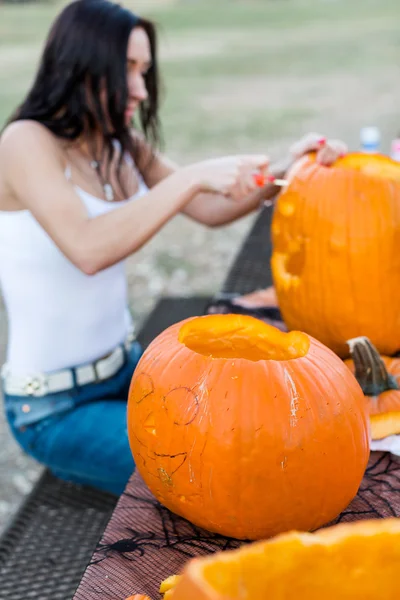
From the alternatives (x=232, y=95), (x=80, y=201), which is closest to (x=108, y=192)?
(x=80, y=201)

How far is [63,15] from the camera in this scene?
61.4 inches

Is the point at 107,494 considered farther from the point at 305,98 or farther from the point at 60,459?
the point at 305,98

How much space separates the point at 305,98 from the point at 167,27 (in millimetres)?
8950

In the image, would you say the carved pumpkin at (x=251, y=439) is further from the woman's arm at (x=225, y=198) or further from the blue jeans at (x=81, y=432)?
the woman's arm at (x=225, y=198)

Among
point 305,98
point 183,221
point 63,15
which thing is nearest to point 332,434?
point 63,15

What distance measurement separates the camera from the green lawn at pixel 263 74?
7.17 meters

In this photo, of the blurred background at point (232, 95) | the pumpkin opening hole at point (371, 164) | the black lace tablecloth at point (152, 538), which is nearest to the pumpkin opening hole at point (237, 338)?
the black lace tablecloth at point (152, 538)

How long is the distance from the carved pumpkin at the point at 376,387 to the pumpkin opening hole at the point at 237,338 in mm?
133

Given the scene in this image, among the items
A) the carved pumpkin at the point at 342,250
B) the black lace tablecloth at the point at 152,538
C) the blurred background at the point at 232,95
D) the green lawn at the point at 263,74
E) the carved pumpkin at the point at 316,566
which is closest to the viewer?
the carved pumpkin at the point at 316,566

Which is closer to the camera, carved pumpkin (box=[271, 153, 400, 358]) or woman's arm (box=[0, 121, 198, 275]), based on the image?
carved pumpkin (box=[271, 153, 400, 358])

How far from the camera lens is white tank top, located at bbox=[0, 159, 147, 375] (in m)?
1.58

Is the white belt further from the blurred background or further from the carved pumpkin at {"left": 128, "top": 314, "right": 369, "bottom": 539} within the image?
the blurred background

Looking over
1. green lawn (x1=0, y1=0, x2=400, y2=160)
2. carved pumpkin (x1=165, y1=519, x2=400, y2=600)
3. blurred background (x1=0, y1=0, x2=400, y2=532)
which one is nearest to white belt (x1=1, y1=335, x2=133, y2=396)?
blurred background (x1=0, y1=0, x2=400, y2=532)

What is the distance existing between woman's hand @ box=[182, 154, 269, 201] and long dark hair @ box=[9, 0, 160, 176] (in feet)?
1.03
